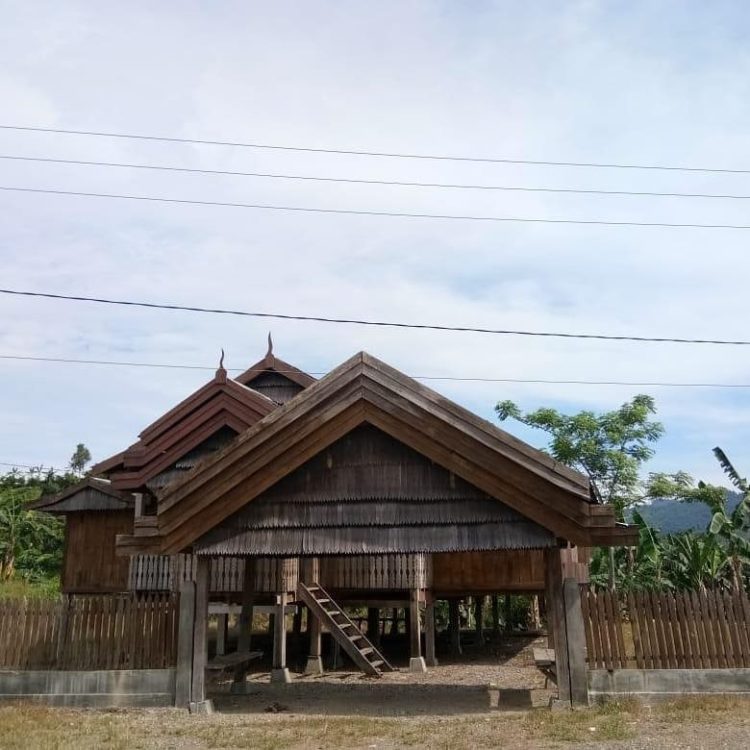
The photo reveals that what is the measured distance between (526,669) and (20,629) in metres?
11.7

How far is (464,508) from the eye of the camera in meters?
11.3

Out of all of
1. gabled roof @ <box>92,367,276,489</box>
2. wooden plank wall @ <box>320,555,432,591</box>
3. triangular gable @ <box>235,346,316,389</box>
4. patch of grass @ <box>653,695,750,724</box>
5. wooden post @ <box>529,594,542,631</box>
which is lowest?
patch of grass @ <box>653,695,750,724</box>

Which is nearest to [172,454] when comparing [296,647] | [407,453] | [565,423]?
[407,453]

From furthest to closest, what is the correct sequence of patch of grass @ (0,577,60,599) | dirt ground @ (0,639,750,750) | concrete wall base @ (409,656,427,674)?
patch of grass @ (0,577,60,599) → concrete wall base @ (409,656,427,674) → dirt ground @ (0,639,750,750)

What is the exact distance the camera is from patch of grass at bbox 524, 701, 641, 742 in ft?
29.7

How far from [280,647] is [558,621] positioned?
860cm

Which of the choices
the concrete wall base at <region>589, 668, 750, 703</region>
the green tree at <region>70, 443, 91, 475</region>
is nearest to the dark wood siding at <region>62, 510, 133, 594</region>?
the concrete wall base at <region>589, 668, 750, 703</region>

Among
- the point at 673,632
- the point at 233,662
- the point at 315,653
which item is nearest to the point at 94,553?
the point at 315,653

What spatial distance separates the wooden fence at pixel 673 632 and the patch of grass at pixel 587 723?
24.7 inches

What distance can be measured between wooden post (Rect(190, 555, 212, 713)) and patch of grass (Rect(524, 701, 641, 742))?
4.56 m

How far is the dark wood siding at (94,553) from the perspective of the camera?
20.7 metres

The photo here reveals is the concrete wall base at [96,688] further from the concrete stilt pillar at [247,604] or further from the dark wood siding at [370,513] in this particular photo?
the concrete stilt pillar at [247,604]

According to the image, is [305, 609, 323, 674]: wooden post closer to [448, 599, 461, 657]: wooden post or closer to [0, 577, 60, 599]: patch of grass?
[448, 599, 461, 657]: wooden post

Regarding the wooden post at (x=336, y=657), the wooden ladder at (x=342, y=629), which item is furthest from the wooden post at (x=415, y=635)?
the wooden post at (x=336, y=657)
